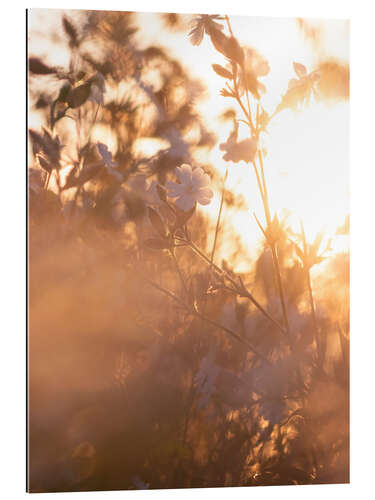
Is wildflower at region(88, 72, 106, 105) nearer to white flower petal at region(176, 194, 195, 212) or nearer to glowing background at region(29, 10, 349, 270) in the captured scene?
glowing background at region(29, 10, 349, 270)

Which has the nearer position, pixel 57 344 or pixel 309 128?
pixel 57 344

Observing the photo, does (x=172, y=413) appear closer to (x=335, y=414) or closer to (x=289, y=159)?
(x=335, y=414)

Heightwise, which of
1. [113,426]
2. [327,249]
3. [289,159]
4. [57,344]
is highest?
[289,159]

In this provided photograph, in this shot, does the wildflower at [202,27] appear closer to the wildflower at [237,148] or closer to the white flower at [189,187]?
the wildflower at [237,148]

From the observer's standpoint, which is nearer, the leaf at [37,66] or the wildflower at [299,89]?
the leaf at [37,66]

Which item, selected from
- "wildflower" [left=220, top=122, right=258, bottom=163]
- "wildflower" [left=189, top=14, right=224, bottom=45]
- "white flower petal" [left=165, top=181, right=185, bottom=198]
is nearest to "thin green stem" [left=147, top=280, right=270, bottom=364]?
"white flower petal" [left=165, top=181, right=185, bottom=198]

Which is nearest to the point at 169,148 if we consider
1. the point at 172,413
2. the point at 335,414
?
the point at 172,413

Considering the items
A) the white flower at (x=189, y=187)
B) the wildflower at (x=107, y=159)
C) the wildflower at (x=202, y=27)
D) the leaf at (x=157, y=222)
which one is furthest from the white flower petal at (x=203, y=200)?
the wildflower at (x=202, y=27)

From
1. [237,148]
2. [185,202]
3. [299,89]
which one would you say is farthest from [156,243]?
[299,89]
